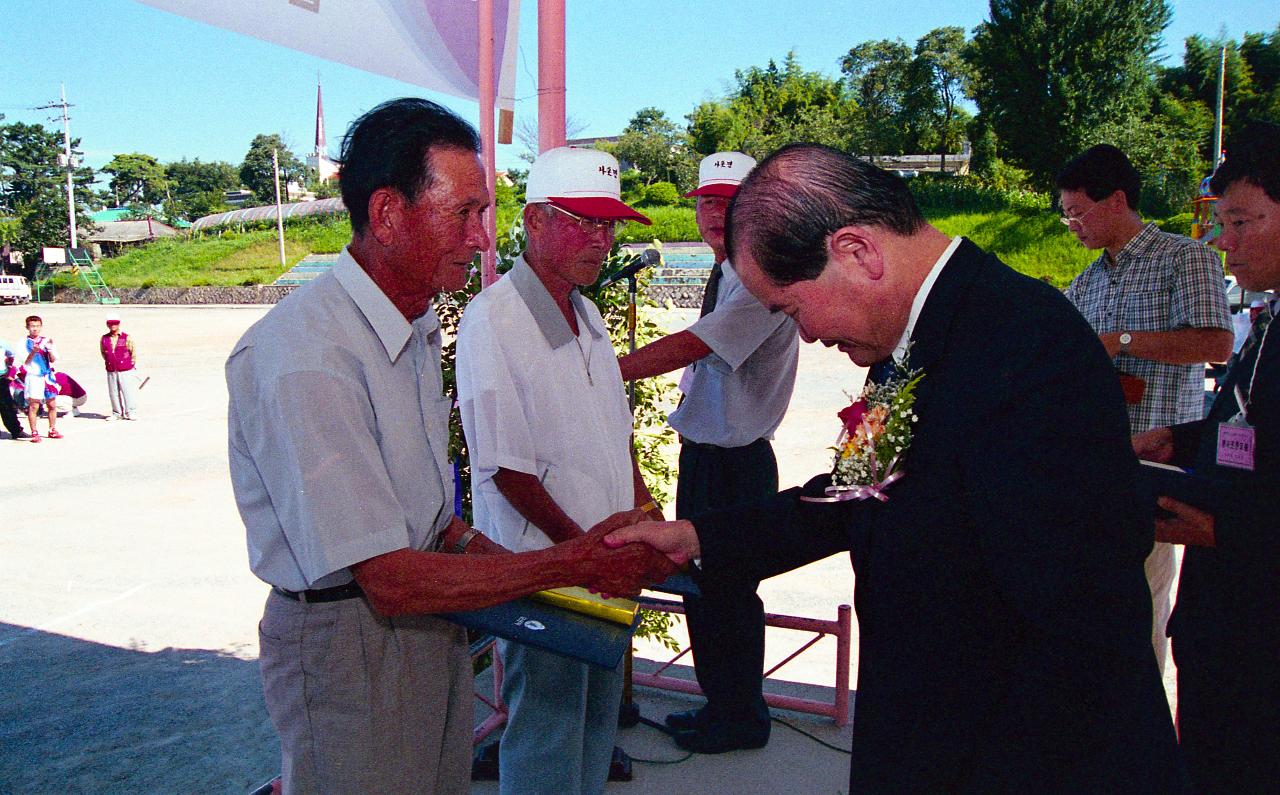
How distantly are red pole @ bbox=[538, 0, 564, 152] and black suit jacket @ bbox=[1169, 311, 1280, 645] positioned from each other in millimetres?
2598

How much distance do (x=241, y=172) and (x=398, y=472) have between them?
12540 cm

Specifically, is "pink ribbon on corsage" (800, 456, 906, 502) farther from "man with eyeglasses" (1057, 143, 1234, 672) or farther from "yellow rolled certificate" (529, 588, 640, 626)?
"man with eyeglasses" (1057, 143, 1234, 672)

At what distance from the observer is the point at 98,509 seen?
8.74 m

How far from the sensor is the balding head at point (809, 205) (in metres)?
1.48

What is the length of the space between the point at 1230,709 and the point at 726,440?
1.80 meters

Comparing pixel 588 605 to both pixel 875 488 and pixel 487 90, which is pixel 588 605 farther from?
pixel 487 90

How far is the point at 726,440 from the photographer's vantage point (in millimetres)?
3529

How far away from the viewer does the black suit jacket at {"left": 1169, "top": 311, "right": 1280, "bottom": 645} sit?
81.1 inches

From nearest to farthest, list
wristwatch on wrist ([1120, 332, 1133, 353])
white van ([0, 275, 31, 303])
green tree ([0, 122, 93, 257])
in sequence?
wristwatch on wrist ([1120, 332, 1133, 353]) → white van ([0, 275, 31, 303]) → green tree ([0, 122, 93, 257])

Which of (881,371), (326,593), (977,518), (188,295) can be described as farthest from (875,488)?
(188,295)

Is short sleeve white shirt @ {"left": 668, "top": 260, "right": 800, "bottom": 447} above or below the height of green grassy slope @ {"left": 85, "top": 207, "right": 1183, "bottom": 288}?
below

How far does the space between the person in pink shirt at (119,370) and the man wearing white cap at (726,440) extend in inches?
523

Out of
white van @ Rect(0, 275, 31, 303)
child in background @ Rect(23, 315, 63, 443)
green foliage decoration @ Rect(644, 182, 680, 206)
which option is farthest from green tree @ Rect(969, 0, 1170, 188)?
white van @ Rect(0, 275, 31, 303)

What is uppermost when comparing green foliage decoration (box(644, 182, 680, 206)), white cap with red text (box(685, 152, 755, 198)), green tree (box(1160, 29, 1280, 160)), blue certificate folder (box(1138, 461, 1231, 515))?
green tree (box(1160, 29, 1280, 160))
